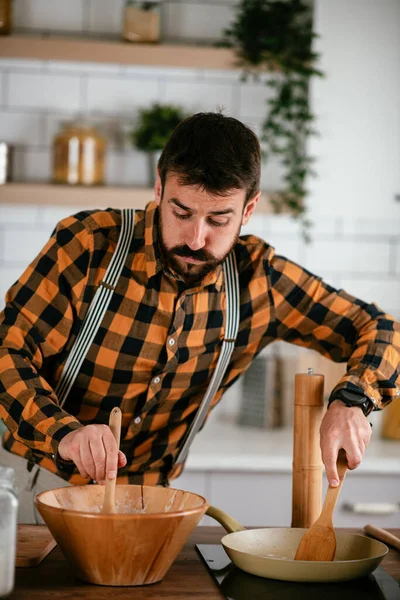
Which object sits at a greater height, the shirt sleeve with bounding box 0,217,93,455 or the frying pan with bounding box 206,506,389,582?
the shirt sleeve with bounding box 0,217,93,455

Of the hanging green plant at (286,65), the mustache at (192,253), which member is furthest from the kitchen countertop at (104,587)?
the hanging green plant at (286,65)

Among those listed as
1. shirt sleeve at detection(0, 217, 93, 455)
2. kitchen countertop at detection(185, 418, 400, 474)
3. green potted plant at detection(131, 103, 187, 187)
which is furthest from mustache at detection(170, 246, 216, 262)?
green potted plant at detection(131, 103, 187, 187)

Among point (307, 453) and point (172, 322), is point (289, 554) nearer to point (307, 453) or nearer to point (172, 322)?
point (307, 453)

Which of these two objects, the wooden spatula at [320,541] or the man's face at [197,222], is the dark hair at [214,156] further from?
the wooden spatula at [320,541]

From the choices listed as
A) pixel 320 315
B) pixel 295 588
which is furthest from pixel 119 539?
pixel 320 315

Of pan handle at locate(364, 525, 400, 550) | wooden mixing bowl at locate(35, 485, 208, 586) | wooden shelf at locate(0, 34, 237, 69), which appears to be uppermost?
wooden shelf at locate(0, 34, 237, 69)

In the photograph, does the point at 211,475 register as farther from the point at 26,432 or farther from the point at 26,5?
the point at 26,5

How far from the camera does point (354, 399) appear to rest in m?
1.48

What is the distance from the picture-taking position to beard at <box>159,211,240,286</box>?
1.53 meters

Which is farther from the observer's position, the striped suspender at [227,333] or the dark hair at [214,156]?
the striped suspender at [227,333]

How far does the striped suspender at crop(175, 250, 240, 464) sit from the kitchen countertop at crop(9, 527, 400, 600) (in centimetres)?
44

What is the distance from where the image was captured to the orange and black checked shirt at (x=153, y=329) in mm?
1604

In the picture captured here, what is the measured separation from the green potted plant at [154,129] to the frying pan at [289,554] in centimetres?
175

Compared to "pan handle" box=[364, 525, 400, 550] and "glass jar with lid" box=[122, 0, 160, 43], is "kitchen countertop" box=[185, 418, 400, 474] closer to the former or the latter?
"pan handle" box=[364, 525, 400, 550]
